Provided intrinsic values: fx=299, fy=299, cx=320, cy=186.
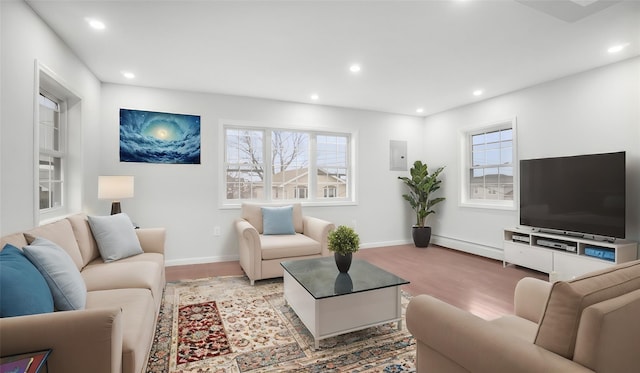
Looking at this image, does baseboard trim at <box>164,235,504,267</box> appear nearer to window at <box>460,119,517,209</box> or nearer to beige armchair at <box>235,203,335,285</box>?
window at <box>460,119,517,209</box>

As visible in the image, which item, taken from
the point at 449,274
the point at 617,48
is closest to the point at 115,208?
the point at 449,274

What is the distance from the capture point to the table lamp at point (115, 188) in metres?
3.26

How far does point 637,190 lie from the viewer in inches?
125

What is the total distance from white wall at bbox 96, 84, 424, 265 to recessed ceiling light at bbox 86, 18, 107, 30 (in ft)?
4.98

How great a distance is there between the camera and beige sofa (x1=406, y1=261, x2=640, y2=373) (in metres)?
0.91

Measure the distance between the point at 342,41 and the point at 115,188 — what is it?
2.88 metres

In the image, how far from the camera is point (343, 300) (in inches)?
83.9

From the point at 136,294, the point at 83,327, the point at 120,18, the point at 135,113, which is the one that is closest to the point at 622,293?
the point at 83,327

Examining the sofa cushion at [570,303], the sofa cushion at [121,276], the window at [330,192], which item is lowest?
the sofa cushion at [121,276]

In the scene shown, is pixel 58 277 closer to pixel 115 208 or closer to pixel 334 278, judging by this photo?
pixel 334 278

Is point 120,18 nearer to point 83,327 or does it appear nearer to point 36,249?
point 36,249

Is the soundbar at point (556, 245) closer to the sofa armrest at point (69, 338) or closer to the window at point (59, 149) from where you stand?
the sofa armrest at point (69, 338)

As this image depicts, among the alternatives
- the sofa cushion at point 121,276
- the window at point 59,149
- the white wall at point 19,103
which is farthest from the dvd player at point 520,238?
the window at point 59,149

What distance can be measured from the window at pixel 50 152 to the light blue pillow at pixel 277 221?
7.19 feet
